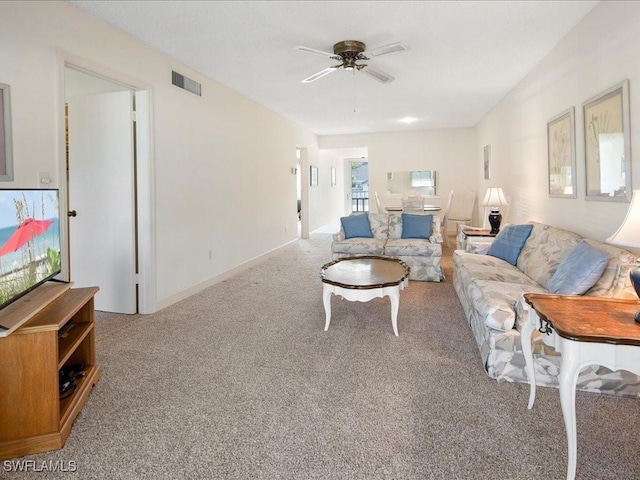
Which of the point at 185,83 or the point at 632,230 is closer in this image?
the point at 632,230

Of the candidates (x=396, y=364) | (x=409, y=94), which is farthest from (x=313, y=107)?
(x=396, y=364)

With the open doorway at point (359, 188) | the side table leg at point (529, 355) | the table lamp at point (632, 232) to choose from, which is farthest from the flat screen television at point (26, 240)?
the open doorway at point (359, 188)

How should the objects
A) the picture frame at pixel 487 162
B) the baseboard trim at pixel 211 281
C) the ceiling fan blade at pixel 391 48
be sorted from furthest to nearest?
the picture frame at pixel 487 162 → the baseboard trim at pixel 211 281 → the ceiling fan blade at pixel 391 48

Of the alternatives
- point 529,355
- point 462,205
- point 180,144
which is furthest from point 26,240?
point 462,205

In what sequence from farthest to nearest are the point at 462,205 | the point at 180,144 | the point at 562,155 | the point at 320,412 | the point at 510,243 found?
1. the point at 462,205
2. the point at 180,144
3. the point at 510,243
4. the point at 562,155
5. the point at 320,412

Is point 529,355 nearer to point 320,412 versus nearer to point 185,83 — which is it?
point 320,412

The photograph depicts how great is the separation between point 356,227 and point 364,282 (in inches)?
93.4

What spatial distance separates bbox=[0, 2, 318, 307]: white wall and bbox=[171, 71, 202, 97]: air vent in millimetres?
60

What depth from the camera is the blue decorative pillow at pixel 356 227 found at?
5.36 m

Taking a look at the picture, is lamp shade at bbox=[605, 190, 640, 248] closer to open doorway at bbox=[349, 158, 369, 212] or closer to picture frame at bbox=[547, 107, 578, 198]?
picture frame at bbox=[547, 107, 578, 198]

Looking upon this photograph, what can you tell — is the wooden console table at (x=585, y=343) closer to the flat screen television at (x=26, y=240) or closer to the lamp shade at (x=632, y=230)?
the lamp shade at (x=632, y=230)

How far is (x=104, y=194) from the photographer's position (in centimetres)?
358

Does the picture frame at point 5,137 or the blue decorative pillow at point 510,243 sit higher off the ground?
the picture frame at point 5,137

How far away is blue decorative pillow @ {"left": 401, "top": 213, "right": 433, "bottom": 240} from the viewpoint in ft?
16.9
